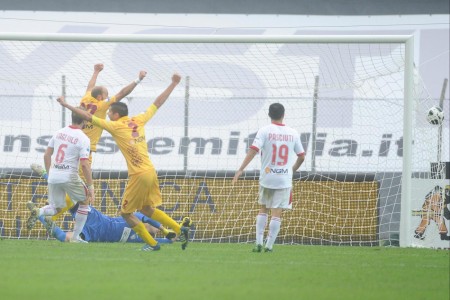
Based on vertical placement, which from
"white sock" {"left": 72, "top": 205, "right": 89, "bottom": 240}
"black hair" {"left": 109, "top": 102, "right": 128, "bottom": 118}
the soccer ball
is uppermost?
the soccer ball

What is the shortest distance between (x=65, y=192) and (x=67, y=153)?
55 centimetres

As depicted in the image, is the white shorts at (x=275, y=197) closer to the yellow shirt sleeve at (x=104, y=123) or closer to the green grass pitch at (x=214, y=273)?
the green grass pitch at (x=214, y=273)

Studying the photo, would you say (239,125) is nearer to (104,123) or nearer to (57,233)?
(57,233)

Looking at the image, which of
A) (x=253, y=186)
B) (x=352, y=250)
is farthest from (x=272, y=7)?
(x=352, y=250)

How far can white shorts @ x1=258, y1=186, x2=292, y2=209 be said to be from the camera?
43.4ft

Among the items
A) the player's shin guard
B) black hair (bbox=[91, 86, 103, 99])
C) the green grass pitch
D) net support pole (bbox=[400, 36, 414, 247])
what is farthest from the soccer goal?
the green grass pitch

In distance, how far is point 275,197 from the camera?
43.5 feet

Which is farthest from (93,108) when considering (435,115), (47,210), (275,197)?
(435,115)

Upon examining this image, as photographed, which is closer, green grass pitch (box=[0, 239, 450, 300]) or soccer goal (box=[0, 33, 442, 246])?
green grass pitch (box=[0, 239, 450, 300])

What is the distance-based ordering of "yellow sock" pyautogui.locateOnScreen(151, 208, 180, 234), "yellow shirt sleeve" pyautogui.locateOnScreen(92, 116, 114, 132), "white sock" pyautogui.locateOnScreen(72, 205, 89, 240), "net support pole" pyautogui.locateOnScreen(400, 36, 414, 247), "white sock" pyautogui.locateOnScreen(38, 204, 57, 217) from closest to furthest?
"yellow shirt sleeve" pyautogui.locateOnScreen(92, 116, 114, 132)
"yellow sock" pyautogui.locateOnScreen(151, 208, 180, 234)
"white sock" pyautogui.locateOnScreen(72, 205, 89, 240)
"white sock" pyautogui.locateOnScreen(38, 204, 57, 217)
"net support pole" pyautogui.locateOnScreen(400, 36, 414, 247)

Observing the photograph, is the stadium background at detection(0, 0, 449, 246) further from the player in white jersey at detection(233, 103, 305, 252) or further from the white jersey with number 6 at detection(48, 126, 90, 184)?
the player in white jersey at detection(233, 103, 305, 252)

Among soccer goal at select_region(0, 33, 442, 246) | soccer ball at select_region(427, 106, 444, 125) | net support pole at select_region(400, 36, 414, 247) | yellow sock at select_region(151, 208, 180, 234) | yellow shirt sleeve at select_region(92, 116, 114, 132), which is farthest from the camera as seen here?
soccer goal at select_region(0, 33, 442, 246)

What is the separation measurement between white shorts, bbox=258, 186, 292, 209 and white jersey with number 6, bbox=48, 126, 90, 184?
2.46m

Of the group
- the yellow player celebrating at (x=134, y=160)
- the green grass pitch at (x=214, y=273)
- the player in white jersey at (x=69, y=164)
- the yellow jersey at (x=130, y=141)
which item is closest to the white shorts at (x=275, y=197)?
the green grass pitch at (x=214, y=273)
